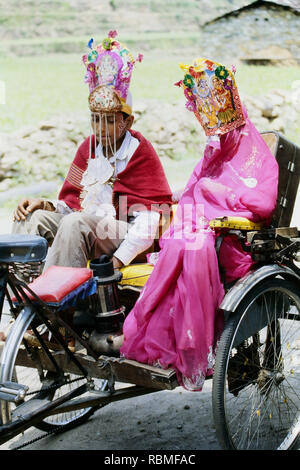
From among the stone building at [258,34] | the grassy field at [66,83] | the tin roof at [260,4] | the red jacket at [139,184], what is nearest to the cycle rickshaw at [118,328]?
the red jacket at [139,184]

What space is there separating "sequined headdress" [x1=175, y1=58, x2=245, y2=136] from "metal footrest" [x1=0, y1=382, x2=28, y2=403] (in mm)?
1671

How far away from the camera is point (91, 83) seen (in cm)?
366

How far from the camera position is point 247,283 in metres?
2.73

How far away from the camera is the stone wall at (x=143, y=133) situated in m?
11.4

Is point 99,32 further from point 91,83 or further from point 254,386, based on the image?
point 254,386

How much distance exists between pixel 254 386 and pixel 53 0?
61.2 ft

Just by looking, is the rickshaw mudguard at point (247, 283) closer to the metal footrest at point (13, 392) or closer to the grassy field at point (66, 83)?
the metal footrest at point (13, 392)

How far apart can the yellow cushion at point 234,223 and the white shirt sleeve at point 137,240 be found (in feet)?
2.34

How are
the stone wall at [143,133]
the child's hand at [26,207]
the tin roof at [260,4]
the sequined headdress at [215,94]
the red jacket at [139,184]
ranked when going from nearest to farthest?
1. the sequined headdress at [215,94]
2. the child's hand at [26,207]
3. the red jacket at [139,184]
4. the stone wall at [143,133]
5. the tin roof at [260,4]

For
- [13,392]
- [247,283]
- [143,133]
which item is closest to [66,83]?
[143,133]

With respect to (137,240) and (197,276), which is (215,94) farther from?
(197,276)

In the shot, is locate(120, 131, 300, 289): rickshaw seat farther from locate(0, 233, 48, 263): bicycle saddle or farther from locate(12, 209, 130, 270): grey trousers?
locate(0, 233, 48, 263): bicycle saddle

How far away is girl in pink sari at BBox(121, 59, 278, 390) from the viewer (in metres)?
2.64
